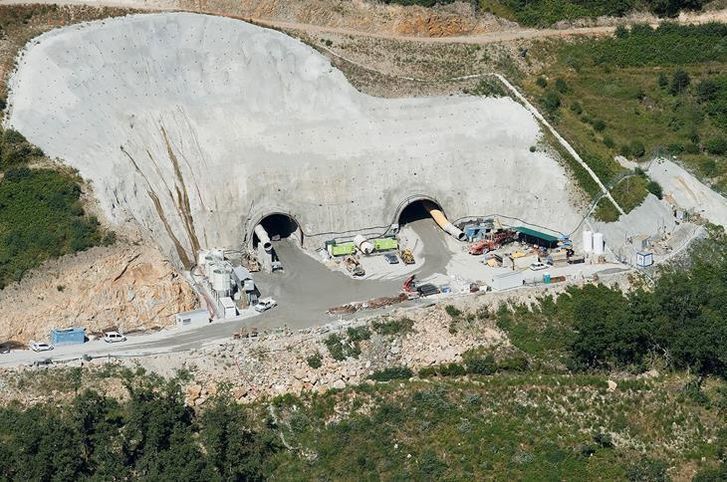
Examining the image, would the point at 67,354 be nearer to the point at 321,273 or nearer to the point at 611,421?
the point at 321,273

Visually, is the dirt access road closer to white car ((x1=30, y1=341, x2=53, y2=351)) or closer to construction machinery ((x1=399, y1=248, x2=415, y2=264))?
construction machinery ((x1=399, y1=248, x2=415, y2=264))

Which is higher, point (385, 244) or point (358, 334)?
point (385, 244)

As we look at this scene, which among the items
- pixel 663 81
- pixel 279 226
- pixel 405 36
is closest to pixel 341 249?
pixel 279 226

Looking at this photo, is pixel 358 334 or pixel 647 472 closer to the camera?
pixel 647 472

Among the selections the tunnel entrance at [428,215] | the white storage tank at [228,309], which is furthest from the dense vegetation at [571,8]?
the white storage tank at [228,309]

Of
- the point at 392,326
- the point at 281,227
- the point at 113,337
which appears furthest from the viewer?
the point at 281,227

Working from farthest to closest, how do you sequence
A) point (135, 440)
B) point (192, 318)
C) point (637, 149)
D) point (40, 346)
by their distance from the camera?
point (637, 149), point (192, 318), point (40, 346), point (135, 440)

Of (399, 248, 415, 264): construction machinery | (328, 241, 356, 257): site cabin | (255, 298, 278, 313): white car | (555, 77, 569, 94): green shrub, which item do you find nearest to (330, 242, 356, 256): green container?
(328, 241, 356, 257): site cabin

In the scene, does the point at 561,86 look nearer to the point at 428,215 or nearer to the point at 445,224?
the point at 428,215
